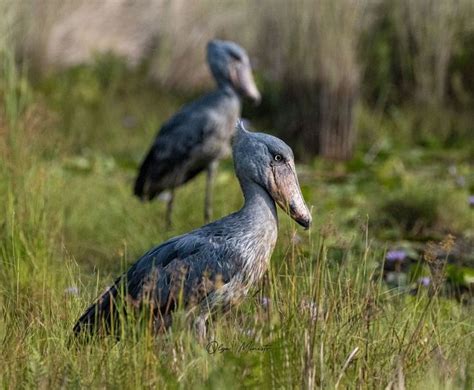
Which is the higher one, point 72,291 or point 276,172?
point 276,172

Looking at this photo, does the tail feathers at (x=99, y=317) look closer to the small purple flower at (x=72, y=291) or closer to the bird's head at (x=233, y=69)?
the small purple flower at (x=72, y=291)

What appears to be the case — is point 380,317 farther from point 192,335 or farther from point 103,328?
point 103,328

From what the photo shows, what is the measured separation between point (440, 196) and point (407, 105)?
394cm

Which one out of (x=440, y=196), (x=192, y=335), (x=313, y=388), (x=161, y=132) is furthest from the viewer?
(x=161, y=132)

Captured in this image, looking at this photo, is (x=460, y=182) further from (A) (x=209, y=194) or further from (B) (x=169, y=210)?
(B) (x=169, y=210)

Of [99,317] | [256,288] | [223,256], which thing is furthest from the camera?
[256,288]

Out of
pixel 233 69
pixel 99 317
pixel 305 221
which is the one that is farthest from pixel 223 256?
pixel 233 69

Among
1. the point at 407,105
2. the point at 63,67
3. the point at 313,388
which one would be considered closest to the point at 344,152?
the point at 407,105

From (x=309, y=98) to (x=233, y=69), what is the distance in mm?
2063

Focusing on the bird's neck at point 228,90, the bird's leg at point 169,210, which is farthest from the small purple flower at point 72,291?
the bird's neck at point 228,90

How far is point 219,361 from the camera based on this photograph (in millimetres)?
3748

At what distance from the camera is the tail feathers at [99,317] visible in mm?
4113


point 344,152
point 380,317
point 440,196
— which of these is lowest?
point 344,152

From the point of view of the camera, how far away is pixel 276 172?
14.4ft
